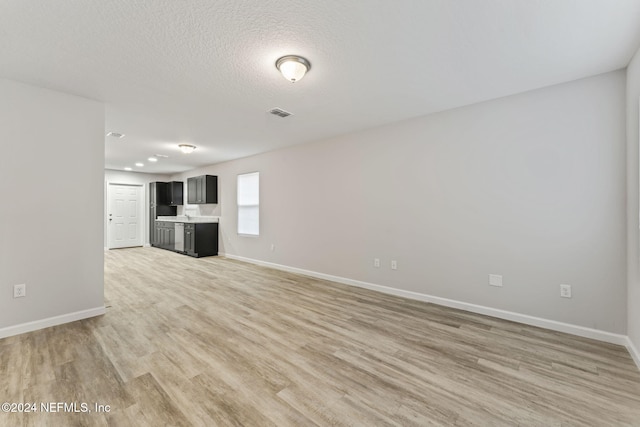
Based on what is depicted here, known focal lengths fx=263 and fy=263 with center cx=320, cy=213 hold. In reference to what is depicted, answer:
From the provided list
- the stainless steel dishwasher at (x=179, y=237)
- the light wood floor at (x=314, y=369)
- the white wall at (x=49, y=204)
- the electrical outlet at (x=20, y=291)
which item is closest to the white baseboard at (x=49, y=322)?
the white wall at (x=49, y=204)

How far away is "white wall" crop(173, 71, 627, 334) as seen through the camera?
2490 millimetres

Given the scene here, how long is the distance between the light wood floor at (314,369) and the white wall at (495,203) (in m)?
0.46

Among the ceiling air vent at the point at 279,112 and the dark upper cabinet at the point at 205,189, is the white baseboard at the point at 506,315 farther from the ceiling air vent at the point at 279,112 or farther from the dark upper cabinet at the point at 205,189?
the dark upper cabinet at the point at 205,189

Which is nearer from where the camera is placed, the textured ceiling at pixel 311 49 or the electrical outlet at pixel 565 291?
the textured ceiling at pixel 311 49

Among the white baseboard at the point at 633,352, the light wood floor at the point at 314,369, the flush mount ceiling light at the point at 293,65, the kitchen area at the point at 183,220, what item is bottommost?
the light wood floor at the point at 314,369

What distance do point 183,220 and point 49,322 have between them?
502 cm

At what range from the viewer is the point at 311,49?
6.98ft

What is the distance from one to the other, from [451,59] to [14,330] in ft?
15.6

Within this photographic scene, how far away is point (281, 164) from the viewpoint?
5.46 metres

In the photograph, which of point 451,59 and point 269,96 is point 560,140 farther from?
point 269,96

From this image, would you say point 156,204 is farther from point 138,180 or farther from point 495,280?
point 495,280

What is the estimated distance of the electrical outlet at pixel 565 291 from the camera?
2.62 metres

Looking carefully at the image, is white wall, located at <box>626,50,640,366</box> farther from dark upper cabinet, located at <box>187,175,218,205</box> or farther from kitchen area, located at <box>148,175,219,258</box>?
dark upper cabinet, located at <box>187,175,218,205</box>

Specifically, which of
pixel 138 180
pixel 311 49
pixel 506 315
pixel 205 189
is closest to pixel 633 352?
pixel 506 315
